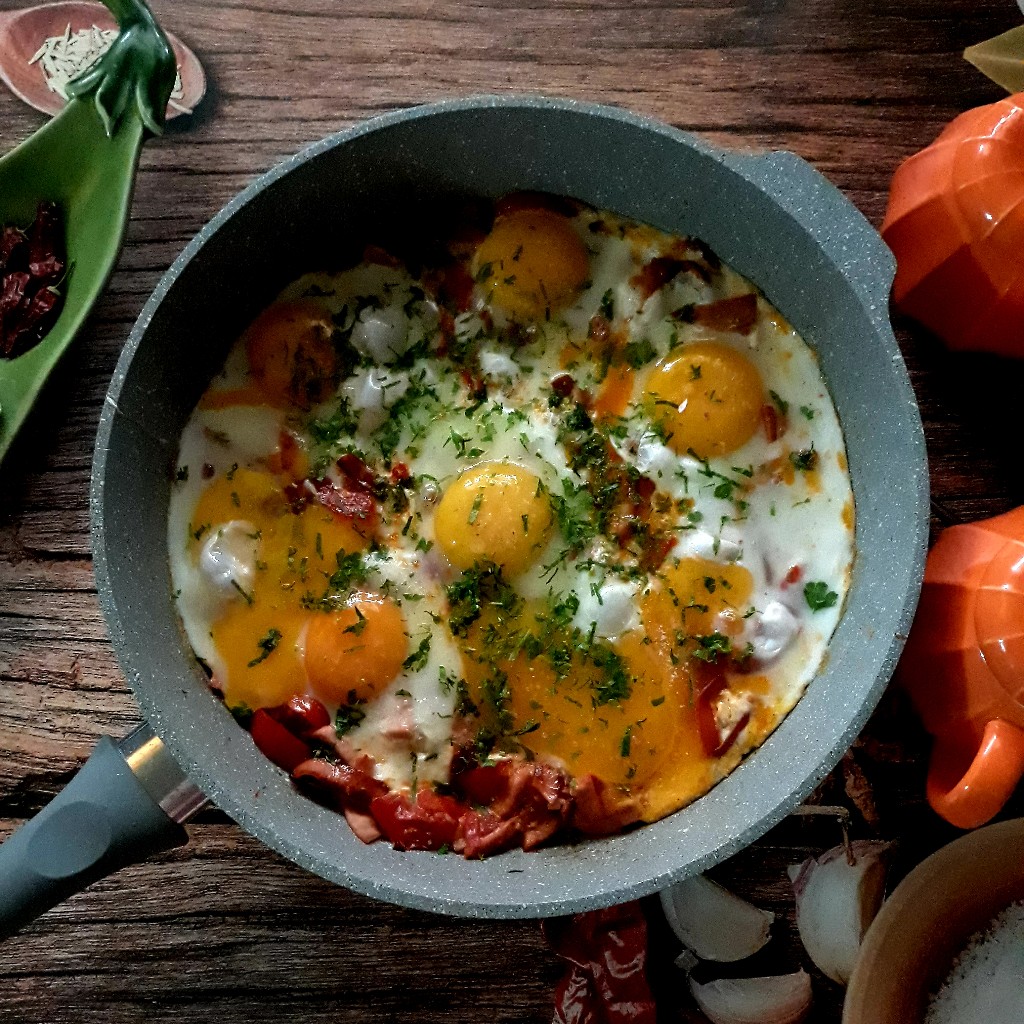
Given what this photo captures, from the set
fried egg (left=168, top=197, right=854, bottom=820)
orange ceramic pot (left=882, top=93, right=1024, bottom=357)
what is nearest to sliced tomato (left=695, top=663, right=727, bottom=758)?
fried egg (left=168, top=197, right=854, bottom=820)

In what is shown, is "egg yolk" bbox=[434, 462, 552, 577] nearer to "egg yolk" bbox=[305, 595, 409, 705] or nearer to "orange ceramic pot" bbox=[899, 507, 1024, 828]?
"egg yolk" bbox=[305, 595, 409, 705]

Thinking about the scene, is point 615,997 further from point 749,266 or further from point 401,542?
point 749,266

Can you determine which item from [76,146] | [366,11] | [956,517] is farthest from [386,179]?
[956,517]

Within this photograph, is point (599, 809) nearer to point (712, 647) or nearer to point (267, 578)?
point (712, 647)

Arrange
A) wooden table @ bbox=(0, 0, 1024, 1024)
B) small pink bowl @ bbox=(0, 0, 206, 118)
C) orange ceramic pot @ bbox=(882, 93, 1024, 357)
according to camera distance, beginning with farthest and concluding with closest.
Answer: small pink bowl @ bbox=(0, 0, 206, 118) < wooden table @ bbox=(0, 0, 1024, 1024) < orange ceramic pot @ bbox=(882, 93, 1024, 357)

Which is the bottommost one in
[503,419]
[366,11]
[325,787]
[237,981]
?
[237,981]

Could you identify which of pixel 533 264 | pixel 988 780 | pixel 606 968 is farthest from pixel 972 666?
pixel 533 264

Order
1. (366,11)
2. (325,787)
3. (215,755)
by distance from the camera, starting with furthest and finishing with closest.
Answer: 1. (366,11)
2. (325,787)
3. (215,755)
